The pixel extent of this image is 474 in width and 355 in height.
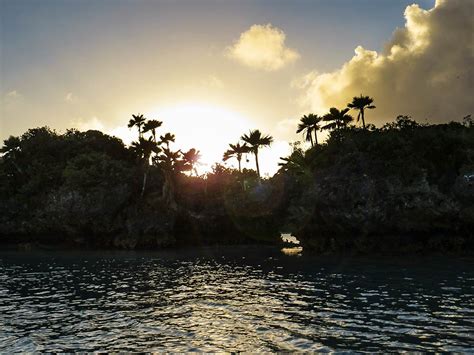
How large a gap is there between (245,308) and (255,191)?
4279 cm

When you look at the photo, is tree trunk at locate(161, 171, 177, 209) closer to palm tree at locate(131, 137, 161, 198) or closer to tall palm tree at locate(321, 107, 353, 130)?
palm tree at locate(131, 137, 161, 198)

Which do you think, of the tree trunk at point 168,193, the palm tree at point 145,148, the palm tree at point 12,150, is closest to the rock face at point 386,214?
the tree trunk at point 168,193

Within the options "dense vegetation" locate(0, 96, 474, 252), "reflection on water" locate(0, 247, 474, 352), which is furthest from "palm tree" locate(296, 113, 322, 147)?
"reflection on water" locate(0, 247, 474, 352)

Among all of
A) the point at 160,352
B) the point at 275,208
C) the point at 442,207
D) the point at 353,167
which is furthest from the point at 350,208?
the point at 160,352

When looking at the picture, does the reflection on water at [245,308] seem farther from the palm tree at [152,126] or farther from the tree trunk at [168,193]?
the palm tree at [152,126]

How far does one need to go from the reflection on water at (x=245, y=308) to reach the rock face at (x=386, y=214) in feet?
28.4

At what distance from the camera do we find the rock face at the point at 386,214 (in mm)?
42719

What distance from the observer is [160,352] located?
44.1 feet

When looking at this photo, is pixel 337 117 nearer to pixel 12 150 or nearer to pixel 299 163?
pixel 299 163

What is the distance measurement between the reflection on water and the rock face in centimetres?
866

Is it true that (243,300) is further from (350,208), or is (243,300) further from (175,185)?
(175,185)

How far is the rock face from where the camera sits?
140 feet

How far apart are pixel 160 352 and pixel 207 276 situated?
1876cm

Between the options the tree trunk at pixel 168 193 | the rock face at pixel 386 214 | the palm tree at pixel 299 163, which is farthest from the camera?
the tree trunk at pixel 168 193
